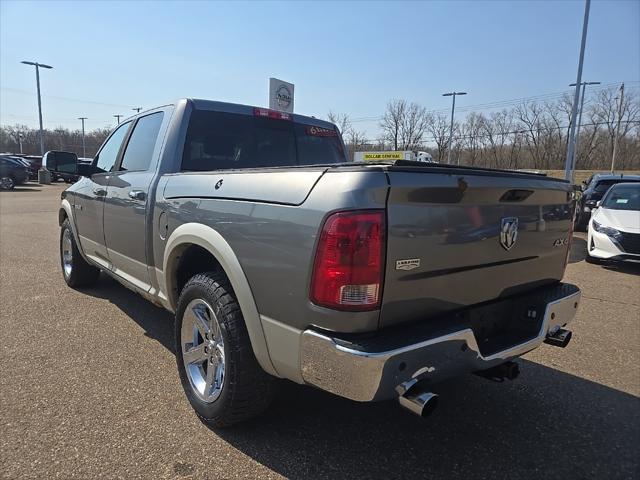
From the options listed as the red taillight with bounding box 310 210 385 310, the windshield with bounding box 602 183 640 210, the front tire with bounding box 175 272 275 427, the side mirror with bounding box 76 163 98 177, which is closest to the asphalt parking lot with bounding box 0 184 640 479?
the front tire with bounding box 175 272 275 427

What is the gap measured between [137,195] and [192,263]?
83 centimetres

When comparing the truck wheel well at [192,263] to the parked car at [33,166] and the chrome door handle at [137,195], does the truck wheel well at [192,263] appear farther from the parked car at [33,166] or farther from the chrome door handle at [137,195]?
the parked car at [33,166]

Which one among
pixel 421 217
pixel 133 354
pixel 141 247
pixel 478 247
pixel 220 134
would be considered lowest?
pixel 133 354

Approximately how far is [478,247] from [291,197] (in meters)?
0.97

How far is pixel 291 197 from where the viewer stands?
2078 mm

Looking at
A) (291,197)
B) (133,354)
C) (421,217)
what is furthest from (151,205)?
(421,217)

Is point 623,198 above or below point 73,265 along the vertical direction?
above

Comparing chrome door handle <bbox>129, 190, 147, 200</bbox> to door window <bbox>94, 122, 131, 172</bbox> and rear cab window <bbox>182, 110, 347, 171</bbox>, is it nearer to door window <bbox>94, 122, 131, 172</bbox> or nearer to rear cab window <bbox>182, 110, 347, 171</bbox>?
rear cab window <bbox>182, 110, 347, 171</bbox>

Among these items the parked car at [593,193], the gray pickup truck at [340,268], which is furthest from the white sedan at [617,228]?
the gray pickup truck at [340,268]

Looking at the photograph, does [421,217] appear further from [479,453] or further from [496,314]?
[479,453]

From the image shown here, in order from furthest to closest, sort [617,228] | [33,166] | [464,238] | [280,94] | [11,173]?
[33,166] < [11,173] < [280,94] < [617,228] < [464,238]

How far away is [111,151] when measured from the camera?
4707mm

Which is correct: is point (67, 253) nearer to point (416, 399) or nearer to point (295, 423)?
point (295, 423)

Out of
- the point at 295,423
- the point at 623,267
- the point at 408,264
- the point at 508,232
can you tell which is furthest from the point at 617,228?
the point at 408,264
